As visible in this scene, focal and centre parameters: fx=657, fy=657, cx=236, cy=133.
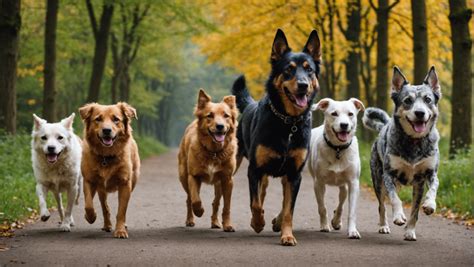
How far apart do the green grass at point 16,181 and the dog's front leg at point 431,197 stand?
543cm

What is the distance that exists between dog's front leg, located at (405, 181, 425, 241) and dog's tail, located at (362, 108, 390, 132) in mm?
1792

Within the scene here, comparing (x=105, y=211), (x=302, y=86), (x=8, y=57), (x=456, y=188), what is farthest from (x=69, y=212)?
(x=8, y=57)

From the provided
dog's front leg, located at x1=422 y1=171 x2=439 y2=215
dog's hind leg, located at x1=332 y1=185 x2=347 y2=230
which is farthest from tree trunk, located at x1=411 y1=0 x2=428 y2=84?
dog's front leg, located at x1=422 y1=171 x2=439 y2=215

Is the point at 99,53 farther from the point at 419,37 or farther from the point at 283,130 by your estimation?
the point at 283,130

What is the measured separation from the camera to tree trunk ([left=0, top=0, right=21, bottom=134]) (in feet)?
46.5

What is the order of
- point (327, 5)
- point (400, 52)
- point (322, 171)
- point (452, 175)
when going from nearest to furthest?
1. point (322, 171)
2. point (452, 175)
3. point (327, 5)
4. point (400, 52)

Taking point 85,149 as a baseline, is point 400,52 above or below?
above

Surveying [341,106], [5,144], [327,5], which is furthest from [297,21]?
[341,106]

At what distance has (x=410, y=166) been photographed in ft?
25.6

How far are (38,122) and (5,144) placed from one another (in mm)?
6934

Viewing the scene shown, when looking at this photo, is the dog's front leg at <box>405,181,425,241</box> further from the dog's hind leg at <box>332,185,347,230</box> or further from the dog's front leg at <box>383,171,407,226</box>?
the dog's hind leg at <box>332,185,347,230</box>

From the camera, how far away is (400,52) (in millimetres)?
26594

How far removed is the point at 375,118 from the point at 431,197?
2.43 metres

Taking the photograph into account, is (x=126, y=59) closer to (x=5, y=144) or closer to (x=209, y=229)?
(x=5, y=144)
